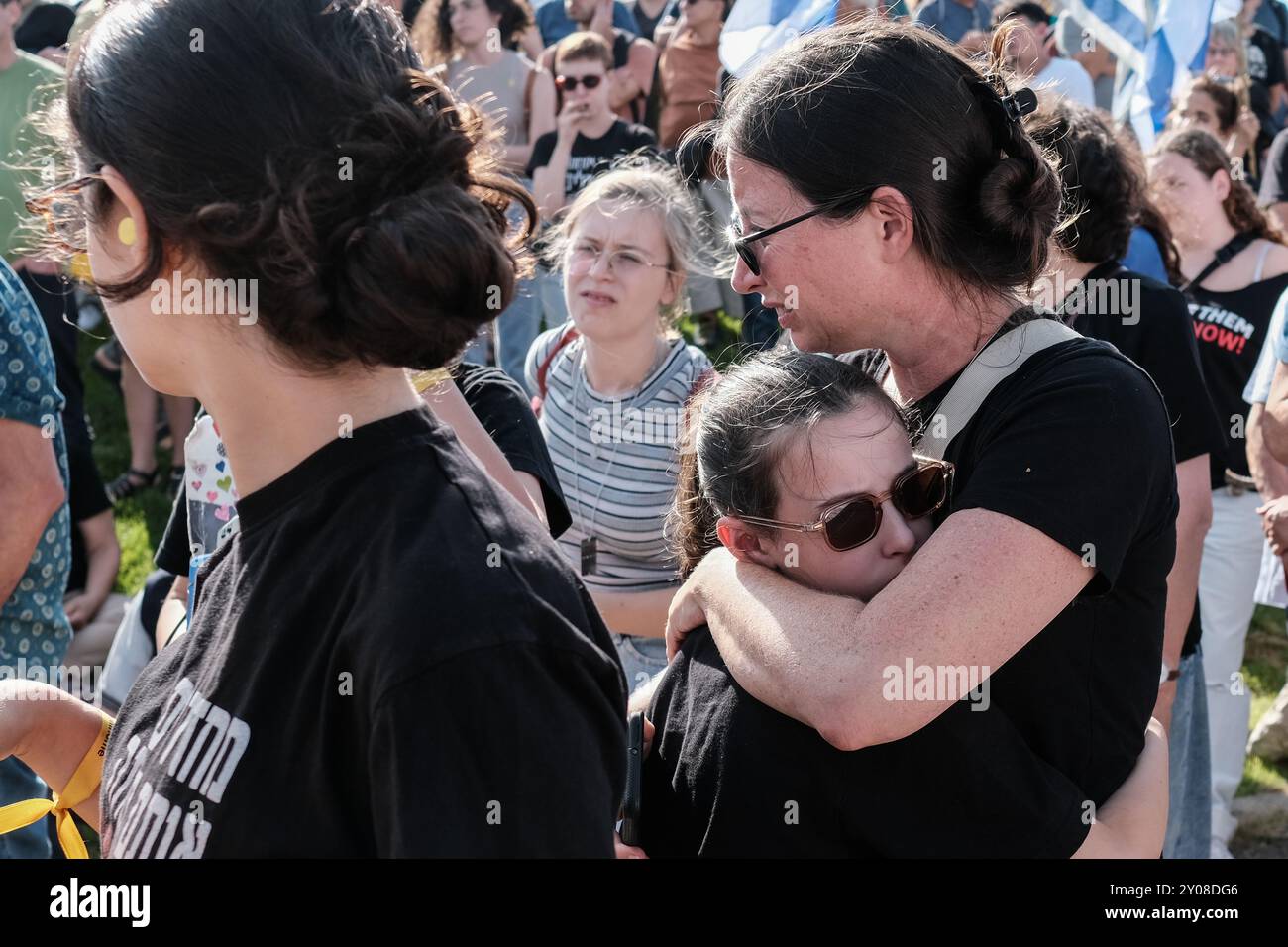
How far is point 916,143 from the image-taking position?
1.88m

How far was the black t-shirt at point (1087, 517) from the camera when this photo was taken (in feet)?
5.34

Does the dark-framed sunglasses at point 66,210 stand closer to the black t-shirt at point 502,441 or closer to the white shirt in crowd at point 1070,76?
the black t-shirt at point 502,441

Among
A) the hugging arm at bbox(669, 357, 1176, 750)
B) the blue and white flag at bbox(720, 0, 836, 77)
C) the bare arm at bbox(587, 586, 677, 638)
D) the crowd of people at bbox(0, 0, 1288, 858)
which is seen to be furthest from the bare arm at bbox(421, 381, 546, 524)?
the blue and white flag at bbox(720, 0, 836, 77)

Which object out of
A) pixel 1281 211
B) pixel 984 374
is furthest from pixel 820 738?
pixel 1281 211

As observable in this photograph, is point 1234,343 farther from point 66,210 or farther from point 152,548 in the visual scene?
point 152,548

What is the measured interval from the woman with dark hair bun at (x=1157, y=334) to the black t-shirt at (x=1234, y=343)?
1.29m

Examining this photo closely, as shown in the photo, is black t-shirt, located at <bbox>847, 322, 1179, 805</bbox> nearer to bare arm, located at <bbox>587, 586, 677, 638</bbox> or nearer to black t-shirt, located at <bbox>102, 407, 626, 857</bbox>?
black t-shirt, located at <bbox>102, 407, 626, 857</bbox>

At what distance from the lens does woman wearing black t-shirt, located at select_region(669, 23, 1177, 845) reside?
63.4 inches

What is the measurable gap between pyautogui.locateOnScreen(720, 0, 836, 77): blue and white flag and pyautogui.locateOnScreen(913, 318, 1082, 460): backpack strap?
3.27 m

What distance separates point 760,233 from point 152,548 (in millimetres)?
4945

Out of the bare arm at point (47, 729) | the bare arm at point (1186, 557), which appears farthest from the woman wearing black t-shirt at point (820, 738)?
the bare arm at point (1186, 557)

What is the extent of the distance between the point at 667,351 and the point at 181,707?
277cm

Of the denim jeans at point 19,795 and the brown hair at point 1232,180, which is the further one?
the brown hair at point 1232,180
